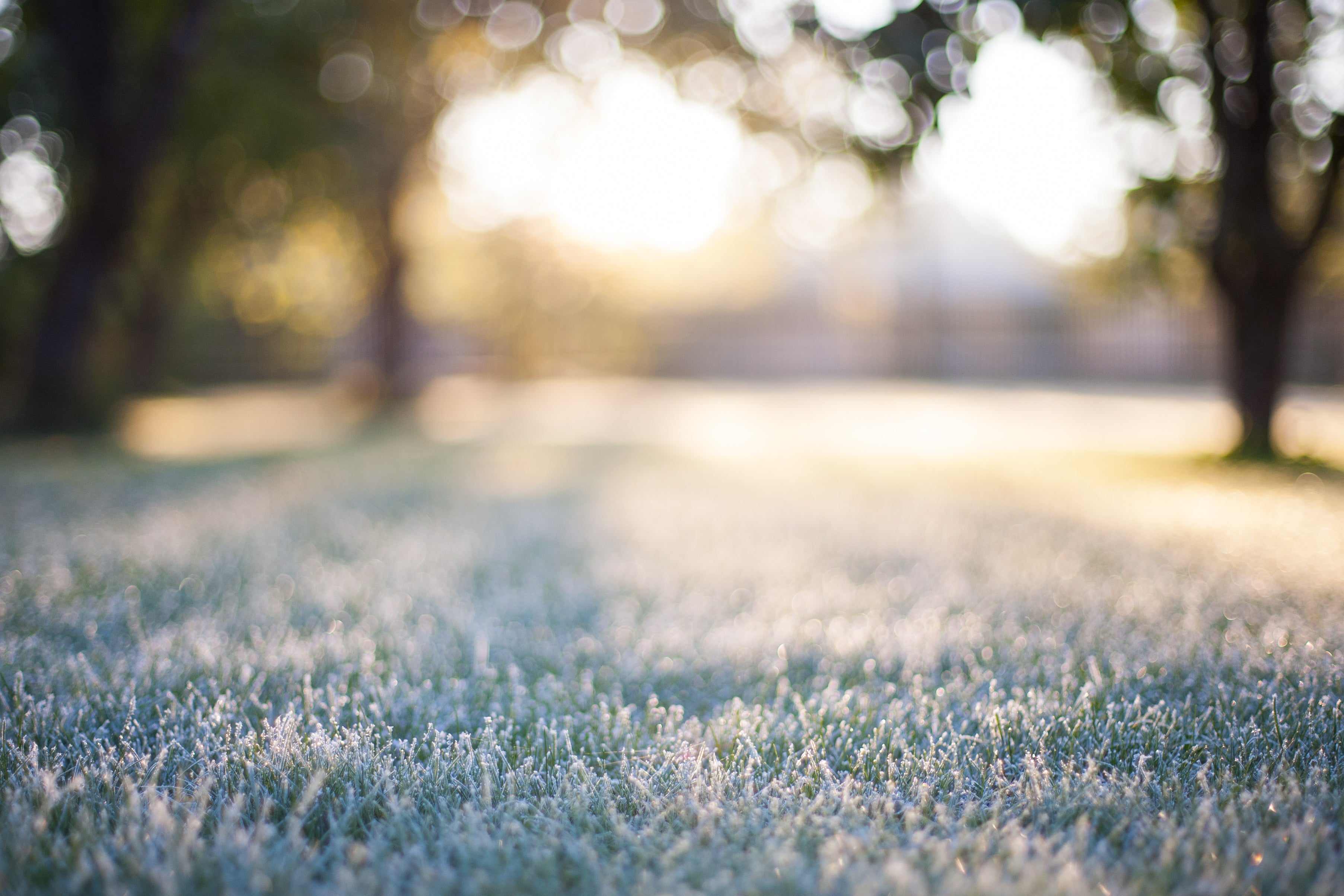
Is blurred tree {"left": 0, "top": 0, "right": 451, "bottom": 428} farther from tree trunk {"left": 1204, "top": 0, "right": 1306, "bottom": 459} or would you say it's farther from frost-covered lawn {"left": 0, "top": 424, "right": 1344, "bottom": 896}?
tree trunk {"left": 1204, "top": 0, "right": 1306, "bottom": 459}

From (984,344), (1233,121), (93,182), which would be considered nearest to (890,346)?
(984,344)

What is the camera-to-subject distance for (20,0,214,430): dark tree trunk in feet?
22.8

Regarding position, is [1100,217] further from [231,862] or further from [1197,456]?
[231,862]

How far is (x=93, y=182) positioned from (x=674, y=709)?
837cm

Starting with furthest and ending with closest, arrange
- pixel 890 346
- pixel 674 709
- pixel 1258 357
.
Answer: pixel 890 346
pixel 1258 357
pixel 674 709

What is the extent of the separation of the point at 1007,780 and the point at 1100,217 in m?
7.30

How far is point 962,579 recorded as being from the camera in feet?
8.96

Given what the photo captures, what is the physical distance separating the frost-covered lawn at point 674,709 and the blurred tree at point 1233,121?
3037mm

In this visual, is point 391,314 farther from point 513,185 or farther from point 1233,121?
point 1233,121

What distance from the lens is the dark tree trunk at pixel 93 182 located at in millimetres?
6938

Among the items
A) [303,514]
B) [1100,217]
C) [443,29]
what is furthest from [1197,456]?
[443,29]

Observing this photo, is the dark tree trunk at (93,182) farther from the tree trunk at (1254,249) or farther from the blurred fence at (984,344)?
the blurred fence at (984,344)

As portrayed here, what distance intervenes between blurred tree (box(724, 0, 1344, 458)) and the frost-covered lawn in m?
3.04

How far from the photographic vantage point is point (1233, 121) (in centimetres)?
573
